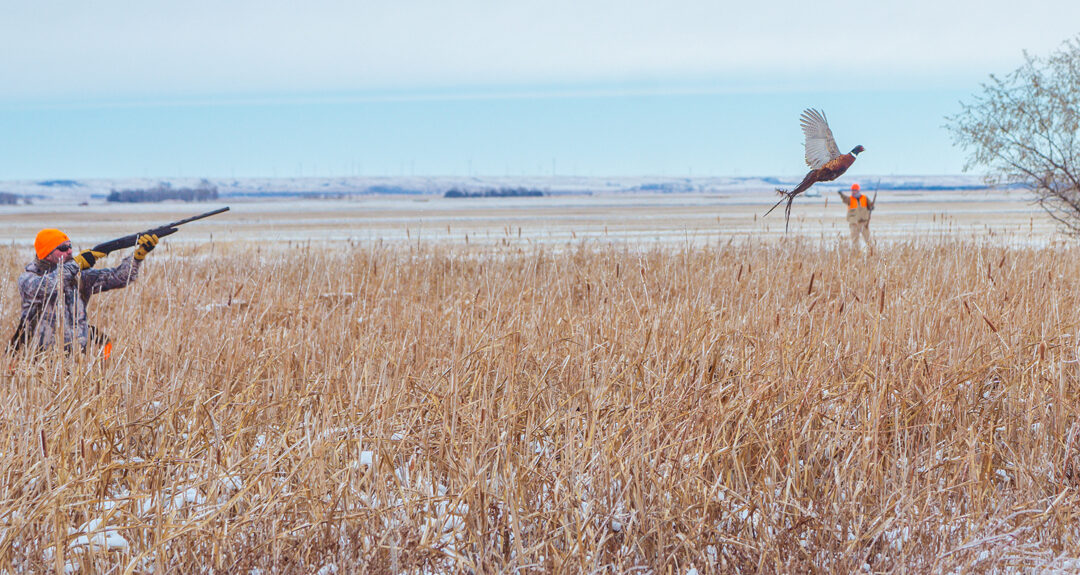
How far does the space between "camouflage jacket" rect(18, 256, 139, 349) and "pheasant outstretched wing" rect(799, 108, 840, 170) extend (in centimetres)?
415

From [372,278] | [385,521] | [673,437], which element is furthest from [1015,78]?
[385,521]

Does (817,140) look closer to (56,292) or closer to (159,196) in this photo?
(56,292)

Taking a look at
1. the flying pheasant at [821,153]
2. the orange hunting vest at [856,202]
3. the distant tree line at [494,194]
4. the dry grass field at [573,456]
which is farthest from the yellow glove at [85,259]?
the distant tree line at [494,194]

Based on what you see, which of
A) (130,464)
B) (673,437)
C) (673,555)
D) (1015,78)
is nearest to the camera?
(673,555)

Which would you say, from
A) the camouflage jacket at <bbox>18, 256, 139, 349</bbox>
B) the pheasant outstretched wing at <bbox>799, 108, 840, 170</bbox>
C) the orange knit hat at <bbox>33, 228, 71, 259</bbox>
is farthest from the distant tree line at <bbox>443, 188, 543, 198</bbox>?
the pheasant outstretched wing at <bbox>799, 108, 840, 170</bbox>

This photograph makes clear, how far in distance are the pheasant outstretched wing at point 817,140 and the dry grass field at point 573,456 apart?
1.09 metres

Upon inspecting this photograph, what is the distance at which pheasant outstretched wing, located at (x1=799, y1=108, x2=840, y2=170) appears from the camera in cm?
279

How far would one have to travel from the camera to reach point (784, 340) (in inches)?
174

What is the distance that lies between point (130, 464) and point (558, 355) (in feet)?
7.53

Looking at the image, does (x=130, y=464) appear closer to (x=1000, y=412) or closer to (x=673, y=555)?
(x=673, y=555)

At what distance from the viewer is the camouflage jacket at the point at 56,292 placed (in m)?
5.10

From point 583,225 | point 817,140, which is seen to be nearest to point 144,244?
point 817,140

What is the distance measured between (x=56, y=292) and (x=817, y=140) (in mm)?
4404

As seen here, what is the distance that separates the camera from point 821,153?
281 cm
